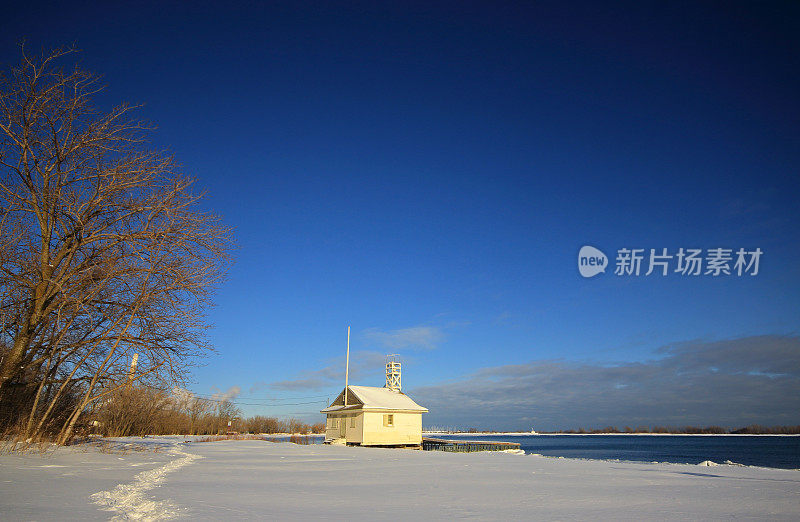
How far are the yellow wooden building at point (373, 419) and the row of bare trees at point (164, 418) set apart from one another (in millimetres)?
12025

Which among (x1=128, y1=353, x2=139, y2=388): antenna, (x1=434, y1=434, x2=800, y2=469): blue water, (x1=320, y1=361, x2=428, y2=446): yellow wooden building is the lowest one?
(x1=434, y1=434, x2=800, y2=469): blue water

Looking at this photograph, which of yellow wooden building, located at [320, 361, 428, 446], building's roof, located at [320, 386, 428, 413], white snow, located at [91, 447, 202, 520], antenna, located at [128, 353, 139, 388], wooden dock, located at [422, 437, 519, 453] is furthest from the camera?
wooden dock, located at [422, 437, 519, 453]

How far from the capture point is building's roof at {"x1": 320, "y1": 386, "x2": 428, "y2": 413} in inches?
1416

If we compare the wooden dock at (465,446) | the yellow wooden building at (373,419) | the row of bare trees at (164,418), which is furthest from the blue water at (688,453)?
the row of bare trees at (164,418)

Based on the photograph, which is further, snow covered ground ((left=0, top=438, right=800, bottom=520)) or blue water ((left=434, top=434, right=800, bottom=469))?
blue water ((left=434, top=434, right=800, bottom=469))

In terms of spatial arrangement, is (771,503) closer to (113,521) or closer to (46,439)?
(113,521)

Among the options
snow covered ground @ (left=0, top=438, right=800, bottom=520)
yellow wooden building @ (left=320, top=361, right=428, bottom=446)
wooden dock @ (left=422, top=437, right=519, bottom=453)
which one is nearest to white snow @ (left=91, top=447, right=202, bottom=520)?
snow covered ground @ (left=0, top=438, right=800, bottom=520)

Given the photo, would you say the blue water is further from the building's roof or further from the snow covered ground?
the snow covered ground

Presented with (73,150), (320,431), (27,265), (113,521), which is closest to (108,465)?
(27,265)

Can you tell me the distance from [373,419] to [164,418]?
84.2ft

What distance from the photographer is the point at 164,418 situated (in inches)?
1897

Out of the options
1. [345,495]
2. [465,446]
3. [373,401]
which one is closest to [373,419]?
[373,401]

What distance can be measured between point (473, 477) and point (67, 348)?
1062cm

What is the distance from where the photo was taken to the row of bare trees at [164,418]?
19.1m
